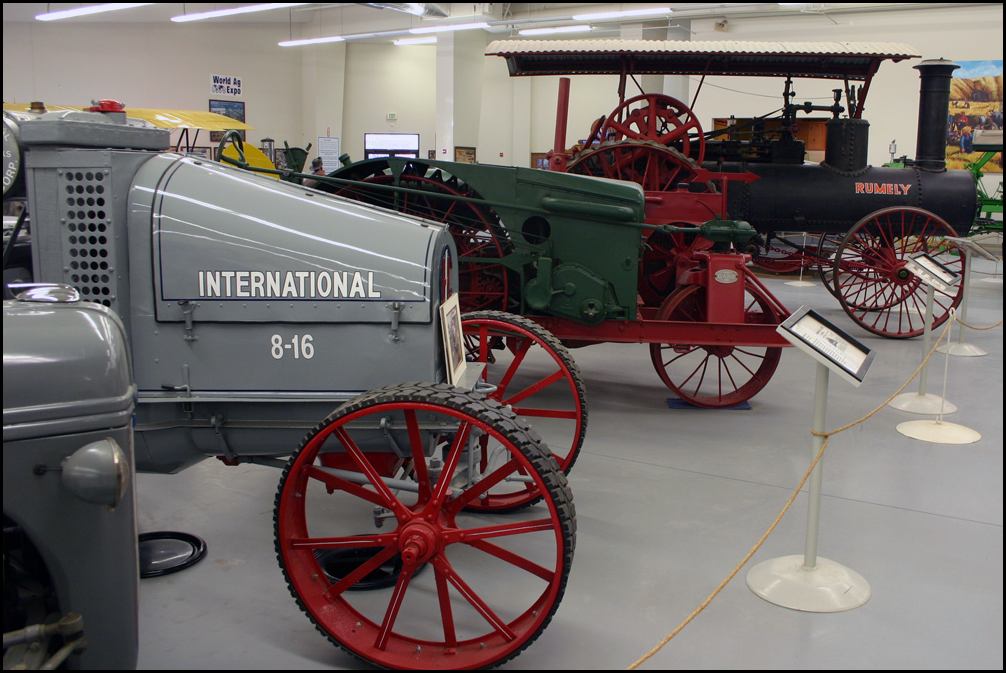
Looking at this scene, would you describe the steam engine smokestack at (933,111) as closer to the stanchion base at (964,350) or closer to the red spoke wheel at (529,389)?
the stanchion base at (964,350)

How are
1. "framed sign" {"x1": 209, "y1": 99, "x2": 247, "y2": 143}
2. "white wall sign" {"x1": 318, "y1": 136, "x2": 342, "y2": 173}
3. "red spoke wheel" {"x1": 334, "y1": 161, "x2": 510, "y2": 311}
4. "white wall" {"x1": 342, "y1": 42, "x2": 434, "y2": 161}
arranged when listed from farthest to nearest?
"white wall" {"x1": 342, "y1": 42, "x2": 434, "y2": 161} → "framed sign" {"x1": 209, "y1": 99, "x2": 247, "y2": 143} → "white wall sign" {"x1": 318, "y1": 136, "x2": 342, "y2": 173} → "red spoke wheel" {"x1": 334, "y1": 161, "x2": 510, "y2": 311}

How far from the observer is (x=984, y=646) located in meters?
2.90

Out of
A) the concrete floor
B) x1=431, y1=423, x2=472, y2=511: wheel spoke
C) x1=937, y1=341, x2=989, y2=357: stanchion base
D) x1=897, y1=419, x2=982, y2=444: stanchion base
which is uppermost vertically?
x1=431, y1=423, x2=472, y2=511: wheel spoke

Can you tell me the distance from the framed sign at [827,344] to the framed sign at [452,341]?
1132mm

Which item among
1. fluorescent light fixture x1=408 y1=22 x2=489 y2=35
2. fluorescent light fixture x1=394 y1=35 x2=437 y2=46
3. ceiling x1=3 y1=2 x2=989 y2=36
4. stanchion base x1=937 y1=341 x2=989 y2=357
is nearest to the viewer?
stanchion base x1=937 y1=341 x2=989 y2=357

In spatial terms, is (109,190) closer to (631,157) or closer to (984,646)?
(984,646)

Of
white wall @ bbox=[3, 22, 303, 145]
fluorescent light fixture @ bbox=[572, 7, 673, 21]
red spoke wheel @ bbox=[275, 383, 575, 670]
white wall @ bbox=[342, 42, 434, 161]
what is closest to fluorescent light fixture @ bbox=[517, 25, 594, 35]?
fluorescent light fixture @ bbox=[572, 7, 673, 21]

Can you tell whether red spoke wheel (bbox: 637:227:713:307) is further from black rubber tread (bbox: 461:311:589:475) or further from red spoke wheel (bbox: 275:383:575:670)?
red spoke wheel (bbox: 275:383:575:670)

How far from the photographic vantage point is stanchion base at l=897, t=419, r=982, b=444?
5133 mm

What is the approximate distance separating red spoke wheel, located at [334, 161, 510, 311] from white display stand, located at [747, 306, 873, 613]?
8.55 feet

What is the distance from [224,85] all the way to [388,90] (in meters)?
4.19

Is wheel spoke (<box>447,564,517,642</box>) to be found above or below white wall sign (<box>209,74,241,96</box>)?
below

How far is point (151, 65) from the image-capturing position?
19406mm

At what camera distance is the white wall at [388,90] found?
21.9 meters
